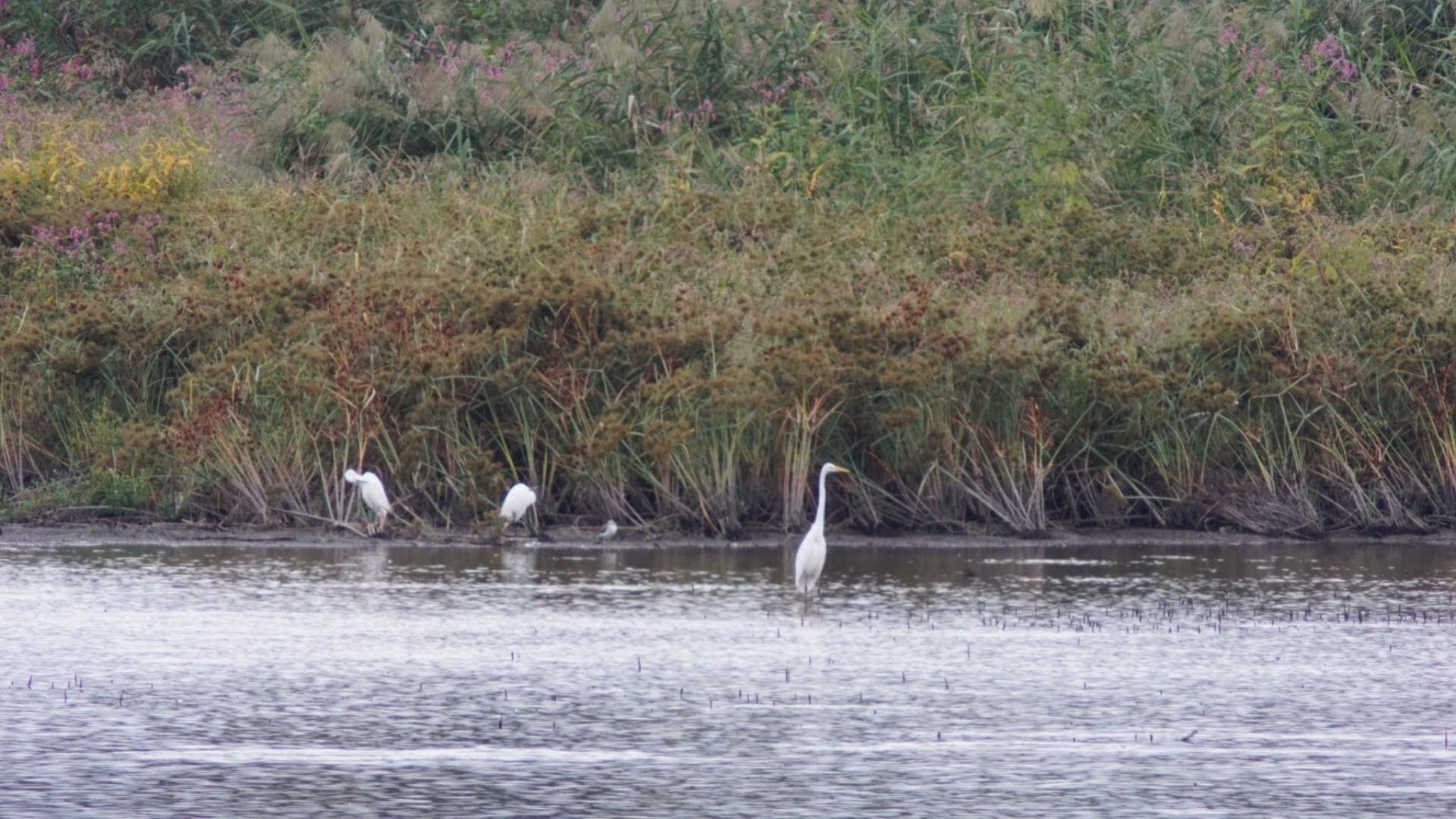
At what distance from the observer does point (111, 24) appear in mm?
26656

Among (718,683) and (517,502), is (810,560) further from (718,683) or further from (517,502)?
(517,502)

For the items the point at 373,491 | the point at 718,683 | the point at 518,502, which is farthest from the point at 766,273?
the point at 718,683

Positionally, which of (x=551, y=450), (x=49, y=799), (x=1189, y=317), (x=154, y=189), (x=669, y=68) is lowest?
(x=49, y=799)

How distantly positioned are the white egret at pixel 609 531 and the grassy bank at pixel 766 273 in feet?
0.91

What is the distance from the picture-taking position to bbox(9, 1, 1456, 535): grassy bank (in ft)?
54.5

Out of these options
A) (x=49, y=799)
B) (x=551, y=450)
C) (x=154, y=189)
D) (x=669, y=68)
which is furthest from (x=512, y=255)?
(x=49, y=799)

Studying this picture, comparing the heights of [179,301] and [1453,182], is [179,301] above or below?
below

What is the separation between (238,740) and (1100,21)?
15.8 meters

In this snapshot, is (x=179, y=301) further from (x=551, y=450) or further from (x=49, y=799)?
(x=49, y=799)

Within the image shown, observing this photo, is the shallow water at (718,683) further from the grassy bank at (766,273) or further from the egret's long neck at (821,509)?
the grassy bank at (766,273)

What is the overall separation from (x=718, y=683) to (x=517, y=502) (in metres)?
5.04

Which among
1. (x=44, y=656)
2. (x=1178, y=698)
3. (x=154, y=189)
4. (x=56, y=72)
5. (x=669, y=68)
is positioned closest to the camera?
(x=1178, y=698)

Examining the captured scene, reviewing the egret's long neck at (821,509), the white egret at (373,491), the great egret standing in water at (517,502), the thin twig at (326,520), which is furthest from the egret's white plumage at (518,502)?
the egret's long neck at (821,509)

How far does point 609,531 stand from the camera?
53.1 ft
